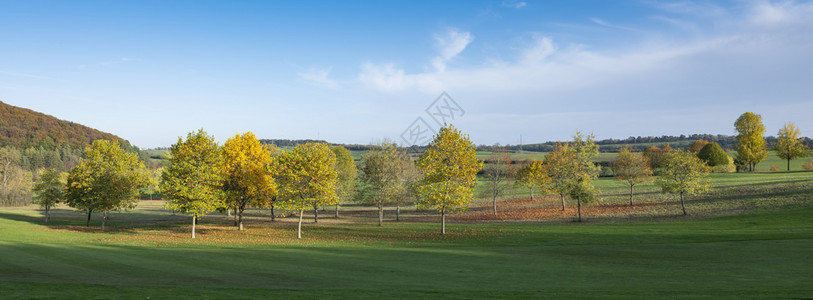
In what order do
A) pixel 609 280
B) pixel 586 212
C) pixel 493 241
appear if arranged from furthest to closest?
pixel 586 212
pixel 493 241
pixel 609 280

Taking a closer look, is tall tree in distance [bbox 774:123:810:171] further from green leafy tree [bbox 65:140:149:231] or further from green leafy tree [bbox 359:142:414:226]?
green leafy tree [bbox 65:140:149:231]

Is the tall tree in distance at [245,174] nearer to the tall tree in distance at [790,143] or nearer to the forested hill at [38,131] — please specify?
the tall tree in distance at [790,143]

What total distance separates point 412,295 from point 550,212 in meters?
50.1

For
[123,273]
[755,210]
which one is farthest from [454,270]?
[755,210]

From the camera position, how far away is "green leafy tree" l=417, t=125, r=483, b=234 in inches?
1534

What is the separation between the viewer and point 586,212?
184ft

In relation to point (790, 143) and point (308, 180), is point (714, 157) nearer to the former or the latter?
point (790, 143)

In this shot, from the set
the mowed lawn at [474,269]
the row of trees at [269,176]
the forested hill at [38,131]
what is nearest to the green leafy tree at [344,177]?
the row of trees at [269,176]

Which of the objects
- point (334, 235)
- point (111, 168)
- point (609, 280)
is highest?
point (111, 168)

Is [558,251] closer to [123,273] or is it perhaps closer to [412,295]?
[412,295]

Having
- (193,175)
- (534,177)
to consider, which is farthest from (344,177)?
(193,175)

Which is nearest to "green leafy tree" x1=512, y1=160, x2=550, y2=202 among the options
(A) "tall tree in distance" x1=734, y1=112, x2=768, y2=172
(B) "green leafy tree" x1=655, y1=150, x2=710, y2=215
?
(B) "green leafy tree" x1=655, y1=150, x2=710, y2=215

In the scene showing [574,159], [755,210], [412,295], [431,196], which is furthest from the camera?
[574,159]

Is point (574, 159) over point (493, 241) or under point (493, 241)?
over
